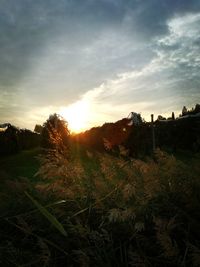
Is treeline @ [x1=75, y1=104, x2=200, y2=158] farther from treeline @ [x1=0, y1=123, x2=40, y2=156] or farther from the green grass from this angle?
treeline @ [x1=0, y1=123, x2=40, y2=156]

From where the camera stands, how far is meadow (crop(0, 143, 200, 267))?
1.92 m

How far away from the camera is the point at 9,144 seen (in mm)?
29031

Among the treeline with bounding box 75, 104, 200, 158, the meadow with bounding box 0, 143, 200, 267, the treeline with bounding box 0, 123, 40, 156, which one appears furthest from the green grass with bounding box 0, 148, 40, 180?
the meadow with bounding box 0, 143, 200, 267

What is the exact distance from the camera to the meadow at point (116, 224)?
1925 millimetres

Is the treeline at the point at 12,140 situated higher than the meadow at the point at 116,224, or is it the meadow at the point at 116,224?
the treeline at the point at 12,140

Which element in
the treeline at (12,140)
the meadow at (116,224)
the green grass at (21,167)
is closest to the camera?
the meadow at (116,224)

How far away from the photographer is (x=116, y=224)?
224 cm

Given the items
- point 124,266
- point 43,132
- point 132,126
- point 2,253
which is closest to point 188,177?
point 124,266

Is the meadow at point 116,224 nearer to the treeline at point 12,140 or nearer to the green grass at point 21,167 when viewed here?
the green grass at point 21,167

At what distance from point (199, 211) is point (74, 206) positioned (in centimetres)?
92

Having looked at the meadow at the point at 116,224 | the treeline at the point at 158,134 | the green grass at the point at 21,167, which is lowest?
the green grass at the point at 21,167

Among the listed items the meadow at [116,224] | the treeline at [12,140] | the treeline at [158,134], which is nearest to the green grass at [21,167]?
the treeline at [12,140]

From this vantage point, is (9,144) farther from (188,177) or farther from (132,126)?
(188,177)

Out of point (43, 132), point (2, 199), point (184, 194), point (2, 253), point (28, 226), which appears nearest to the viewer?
point (184, 194)
